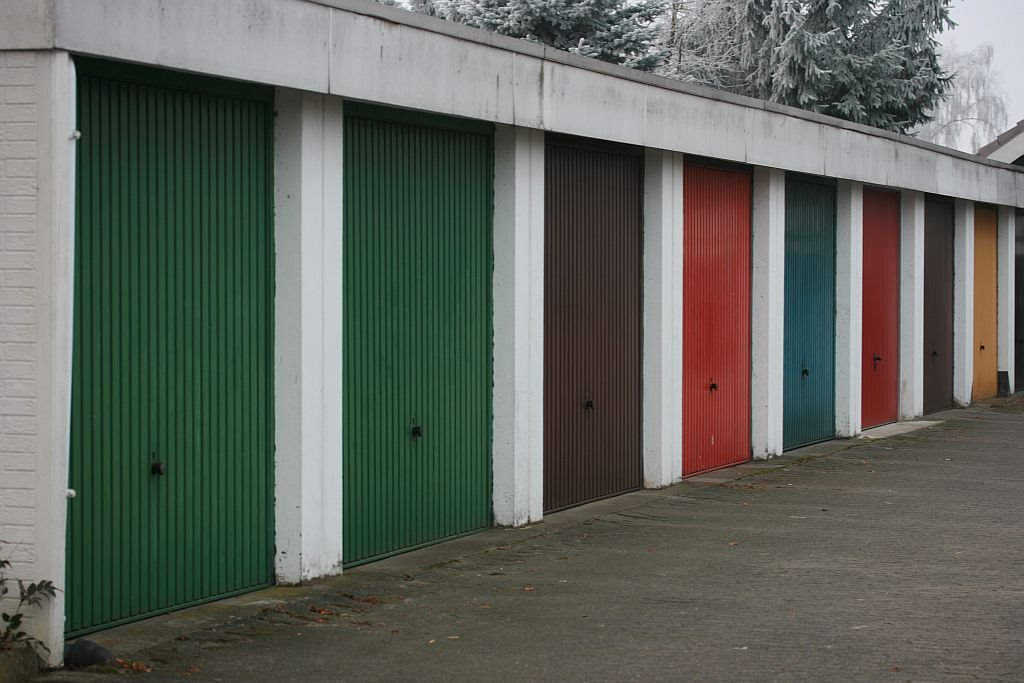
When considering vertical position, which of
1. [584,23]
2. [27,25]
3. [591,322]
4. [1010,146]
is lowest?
[591,322]

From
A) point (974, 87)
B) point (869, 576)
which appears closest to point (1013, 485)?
point (869, 576)

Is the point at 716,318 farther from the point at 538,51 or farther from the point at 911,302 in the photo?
the point at 911,302

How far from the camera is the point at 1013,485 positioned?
558 inches

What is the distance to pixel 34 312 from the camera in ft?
23.2

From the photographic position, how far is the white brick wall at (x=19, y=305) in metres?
7.07

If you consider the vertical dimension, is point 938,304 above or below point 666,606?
above

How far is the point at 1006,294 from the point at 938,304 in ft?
11.7

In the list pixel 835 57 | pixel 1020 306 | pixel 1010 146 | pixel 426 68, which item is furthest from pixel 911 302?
pixel 835 57

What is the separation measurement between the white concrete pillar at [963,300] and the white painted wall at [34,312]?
713 inches

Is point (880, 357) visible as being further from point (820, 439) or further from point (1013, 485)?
point (1013, 485)

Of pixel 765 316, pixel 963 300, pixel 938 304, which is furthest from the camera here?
pixel 963 300

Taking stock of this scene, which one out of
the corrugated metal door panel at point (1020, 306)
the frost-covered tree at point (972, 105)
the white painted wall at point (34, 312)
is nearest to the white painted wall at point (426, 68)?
the white painted wall at point (34, 312)

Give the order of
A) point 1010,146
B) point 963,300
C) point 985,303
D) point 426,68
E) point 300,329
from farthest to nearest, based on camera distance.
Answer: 1. point 1010,146
2. point 985,303
3. point 963,300
4. point 426,68
5. point 300,329

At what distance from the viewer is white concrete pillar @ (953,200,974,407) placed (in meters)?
22.8
